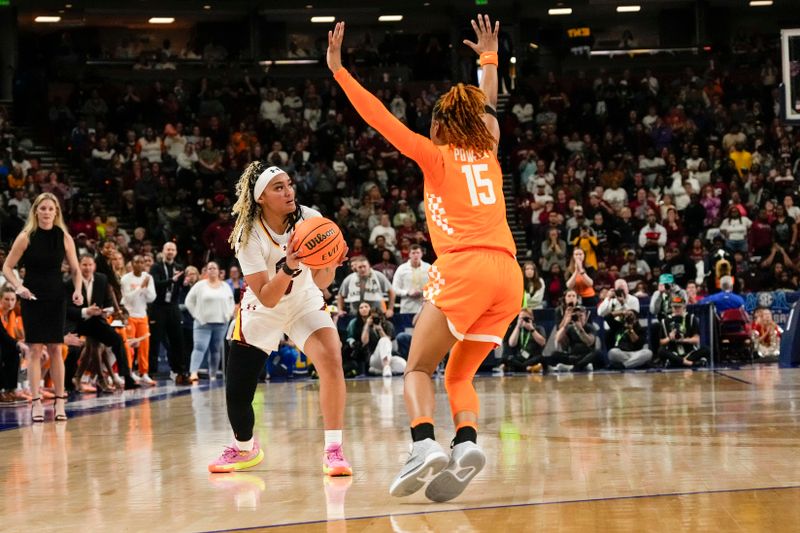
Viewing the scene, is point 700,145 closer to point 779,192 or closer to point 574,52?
point 779,192

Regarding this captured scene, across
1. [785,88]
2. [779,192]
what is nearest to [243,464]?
[785,88]

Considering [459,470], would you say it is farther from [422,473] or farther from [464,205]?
[464,205]

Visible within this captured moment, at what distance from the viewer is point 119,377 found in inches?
567

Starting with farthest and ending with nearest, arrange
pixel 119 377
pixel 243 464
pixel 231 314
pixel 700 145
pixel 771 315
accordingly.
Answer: pixel 700 145 < pixel 771 315 < pixel 231 314 < pixel 119 377 < pixel 243 464

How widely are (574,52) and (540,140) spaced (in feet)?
19.1

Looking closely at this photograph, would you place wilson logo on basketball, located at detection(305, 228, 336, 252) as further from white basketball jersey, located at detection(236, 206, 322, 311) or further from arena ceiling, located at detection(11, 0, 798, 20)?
arena ceiling, located at detection(11, 0, 798, 20)

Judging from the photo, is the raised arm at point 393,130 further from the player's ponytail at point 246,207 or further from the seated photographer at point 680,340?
the seated photographer at point 680,340

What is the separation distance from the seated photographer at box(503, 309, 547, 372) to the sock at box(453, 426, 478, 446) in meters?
11.0

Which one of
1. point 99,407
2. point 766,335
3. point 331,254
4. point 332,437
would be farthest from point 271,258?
point 766,335

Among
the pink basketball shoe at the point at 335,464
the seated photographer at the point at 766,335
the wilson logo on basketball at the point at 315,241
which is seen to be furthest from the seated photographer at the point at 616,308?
the wilson logo on basketball at the point at 315,241

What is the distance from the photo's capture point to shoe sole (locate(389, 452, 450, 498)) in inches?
193

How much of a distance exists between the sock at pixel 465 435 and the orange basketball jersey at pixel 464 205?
0.83 metres

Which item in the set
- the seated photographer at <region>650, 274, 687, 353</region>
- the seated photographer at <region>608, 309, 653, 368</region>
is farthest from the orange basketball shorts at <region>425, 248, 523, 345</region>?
the seated photographer at <region>650, 274, 687, 353</region>

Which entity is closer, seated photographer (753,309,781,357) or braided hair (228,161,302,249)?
braided hair (228,161,302,249)
